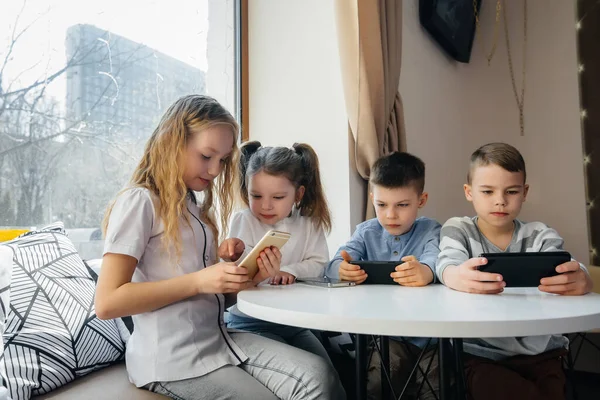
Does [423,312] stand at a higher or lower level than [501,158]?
lower

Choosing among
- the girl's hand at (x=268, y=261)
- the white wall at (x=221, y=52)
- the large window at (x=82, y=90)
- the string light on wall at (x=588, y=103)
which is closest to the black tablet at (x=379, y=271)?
the girl's hand at (x=268, y=261)

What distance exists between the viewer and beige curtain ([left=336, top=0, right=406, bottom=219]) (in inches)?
78.9

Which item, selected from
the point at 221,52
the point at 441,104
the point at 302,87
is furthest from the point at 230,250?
the point at 441,104

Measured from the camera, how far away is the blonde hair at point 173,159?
4.06ft

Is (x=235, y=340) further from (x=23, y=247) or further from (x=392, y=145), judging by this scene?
(x=392, y=145)

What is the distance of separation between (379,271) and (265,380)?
0.41 meters

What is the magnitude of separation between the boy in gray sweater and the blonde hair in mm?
708

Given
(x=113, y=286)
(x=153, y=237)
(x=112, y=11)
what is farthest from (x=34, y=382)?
(x=112, y=11)

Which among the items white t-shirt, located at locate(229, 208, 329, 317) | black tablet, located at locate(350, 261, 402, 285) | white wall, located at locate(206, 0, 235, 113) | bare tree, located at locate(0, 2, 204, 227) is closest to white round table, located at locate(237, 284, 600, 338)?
black tablet, located at locate(350, 261, 402, 285)

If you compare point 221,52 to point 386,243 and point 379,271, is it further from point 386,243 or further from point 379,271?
point 379,271

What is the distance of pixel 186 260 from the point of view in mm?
1269

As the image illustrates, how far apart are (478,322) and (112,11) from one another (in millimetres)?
1792

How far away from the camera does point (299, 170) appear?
167 centimetres

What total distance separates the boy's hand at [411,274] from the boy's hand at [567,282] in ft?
0.92
